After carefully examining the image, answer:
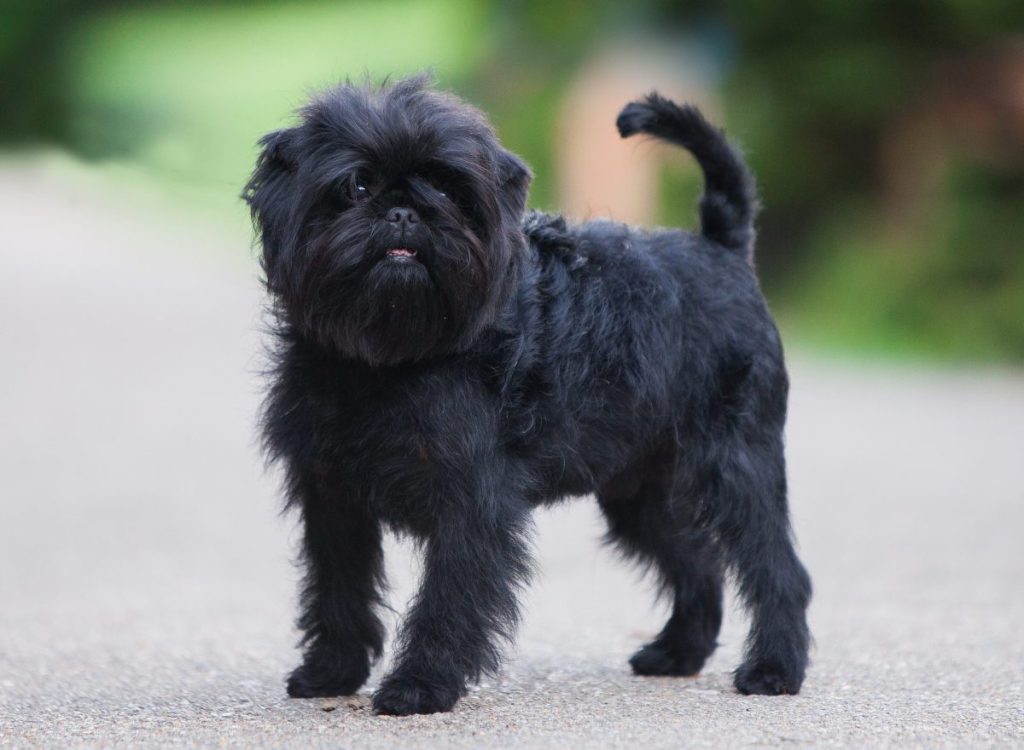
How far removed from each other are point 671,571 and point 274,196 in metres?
2.21

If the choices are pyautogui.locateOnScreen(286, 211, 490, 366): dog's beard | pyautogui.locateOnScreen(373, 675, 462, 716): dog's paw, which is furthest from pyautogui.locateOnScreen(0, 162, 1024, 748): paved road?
pyautogui.locateOnScreen(286, 211, 490, 366): dog's beard

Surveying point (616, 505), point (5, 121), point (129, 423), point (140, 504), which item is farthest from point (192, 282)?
point (616, 505)

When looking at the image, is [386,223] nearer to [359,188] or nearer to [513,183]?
[359,188]

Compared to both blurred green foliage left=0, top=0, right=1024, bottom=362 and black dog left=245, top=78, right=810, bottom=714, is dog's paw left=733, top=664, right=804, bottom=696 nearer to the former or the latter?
black dog left=245, top=78, right=810, bottom=714

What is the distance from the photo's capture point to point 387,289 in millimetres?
4250

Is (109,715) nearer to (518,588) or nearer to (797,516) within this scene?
(518,588)

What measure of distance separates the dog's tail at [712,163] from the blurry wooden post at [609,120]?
48.4ft

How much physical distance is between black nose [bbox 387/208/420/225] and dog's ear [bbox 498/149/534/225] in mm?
360

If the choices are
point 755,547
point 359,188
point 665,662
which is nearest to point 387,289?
point 359,188

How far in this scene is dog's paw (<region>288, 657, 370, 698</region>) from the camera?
4.93 meters

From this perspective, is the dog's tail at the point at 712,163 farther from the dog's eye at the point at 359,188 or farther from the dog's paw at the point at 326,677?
the dog's paw at the point at 326,677

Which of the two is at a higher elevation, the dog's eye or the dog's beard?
the dog's eye

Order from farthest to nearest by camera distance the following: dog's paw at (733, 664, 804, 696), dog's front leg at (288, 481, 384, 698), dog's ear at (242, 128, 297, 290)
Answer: dog's paw at (733, 664, 804, 696)
dog's front leg at (288, 481, 384, 698)
dog's ear at (242, 128, 297, 290)

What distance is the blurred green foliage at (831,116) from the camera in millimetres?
18094
